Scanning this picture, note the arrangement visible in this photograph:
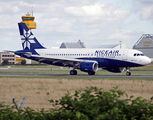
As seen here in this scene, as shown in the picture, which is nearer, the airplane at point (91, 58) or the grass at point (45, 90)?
the grass at point (45, 90)

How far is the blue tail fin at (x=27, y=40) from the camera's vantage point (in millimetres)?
51031

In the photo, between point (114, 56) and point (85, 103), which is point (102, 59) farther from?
point (85, 103)

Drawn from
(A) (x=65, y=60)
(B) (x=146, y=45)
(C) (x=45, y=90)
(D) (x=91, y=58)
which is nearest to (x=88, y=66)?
(D) (x=91, y=58)

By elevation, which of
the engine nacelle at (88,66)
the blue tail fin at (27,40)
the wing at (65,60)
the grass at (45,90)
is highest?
the blue tail fin at (27,40)

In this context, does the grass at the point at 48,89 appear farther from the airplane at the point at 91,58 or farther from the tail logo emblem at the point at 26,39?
the tail logo emblem at the point at 26,39

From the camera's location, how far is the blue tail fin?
5103 cm

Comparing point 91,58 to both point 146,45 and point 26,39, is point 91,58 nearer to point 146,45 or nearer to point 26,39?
point 26,39

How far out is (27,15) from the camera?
170m

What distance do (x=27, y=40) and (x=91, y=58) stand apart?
13.2m

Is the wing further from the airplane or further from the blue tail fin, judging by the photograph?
the blue tail fin

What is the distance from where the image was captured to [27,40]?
51656 millimetres

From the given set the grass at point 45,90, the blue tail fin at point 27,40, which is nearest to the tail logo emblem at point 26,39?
the blue tail fin at point 27,40

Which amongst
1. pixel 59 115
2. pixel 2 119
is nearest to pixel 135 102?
pixel 59 115

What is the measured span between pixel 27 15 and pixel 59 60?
12932 centimetres
